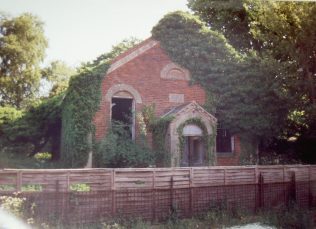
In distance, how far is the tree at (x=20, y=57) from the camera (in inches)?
1097

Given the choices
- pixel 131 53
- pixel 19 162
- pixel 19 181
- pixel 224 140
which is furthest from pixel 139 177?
pixel 19 162

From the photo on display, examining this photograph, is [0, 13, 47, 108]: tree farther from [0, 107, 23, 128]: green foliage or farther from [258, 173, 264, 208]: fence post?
[258, 173, 264, 208]: fence post

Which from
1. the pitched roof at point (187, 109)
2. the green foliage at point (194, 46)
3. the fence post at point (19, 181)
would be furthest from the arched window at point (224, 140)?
the fence post at point (19, 181)

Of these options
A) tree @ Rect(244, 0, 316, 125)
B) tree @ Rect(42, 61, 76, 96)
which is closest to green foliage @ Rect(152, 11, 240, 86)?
tree @ Rect(244, 0, 316, 125)

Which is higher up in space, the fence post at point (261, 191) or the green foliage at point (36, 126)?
the green foliage at point (36, 126)

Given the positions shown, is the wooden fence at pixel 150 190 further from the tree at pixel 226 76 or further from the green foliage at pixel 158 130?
the tree at pixel 226 76

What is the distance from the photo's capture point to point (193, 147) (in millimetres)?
17984

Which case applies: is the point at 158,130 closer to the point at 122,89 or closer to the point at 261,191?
the point at 122,89

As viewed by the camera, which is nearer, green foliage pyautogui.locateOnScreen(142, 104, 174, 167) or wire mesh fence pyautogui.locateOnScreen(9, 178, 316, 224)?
wire mesh fence pyautogui.locateOnScreen(9, 178, 316, 224)

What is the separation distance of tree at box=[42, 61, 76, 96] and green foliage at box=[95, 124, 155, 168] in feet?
65.4

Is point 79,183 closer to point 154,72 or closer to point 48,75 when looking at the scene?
point 154,72

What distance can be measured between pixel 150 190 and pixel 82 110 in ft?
24.2

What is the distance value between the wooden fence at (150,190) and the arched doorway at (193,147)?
5.26 m

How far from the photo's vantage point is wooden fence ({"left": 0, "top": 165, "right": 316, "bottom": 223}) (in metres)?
8.52
